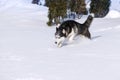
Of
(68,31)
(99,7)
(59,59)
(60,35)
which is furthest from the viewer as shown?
(99,7)

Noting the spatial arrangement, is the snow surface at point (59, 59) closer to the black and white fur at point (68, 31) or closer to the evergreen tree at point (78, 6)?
the black and white fur at point (68, 31)

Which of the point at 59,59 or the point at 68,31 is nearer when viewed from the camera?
the point at 59,59

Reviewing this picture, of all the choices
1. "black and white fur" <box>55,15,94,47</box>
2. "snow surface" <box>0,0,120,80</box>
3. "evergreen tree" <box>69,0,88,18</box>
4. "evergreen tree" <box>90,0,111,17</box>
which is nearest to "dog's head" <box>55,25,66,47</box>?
"black and white fur" <box>55,15,94,47</box>

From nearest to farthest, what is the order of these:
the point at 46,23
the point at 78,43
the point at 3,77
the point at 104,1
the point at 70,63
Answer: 1. the point at 3,77
2. the point at 70,63
3. the point at 78,43
4. the point at 46,23
5. the point at 104,1

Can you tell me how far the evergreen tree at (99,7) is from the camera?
30.7 m

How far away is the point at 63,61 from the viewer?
8.86 m

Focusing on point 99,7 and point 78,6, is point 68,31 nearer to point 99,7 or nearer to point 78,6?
point 78,6

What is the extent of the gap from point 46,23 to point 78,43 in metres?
9.41

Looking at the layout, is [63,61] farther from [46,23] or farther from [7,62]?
[46,23]

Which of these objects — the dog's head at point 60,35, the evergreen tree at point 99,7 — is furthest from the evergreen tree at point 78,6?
the dog's head at point 60,35

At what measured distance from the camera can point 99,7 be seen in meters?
31.1

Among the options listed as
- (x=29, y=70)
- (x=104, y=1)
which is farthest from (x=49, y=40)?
(x=104, y=1)

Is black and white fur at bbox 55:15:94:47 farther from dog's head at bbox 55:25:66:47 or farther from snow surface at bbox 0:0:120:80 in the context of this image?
snow surface at bbox 0:0:120:80

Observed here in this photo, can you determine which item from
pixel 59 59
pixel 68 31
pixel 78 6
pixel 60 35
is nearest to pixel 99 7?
pixel 78 6
